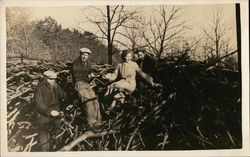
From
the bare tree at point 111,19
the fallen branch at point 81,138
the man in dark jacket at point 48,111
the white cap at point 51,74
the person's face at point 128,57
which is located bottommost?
the fallen branch at point 81,138

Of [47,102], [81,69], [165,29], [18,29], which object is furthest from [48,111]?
[165,29]

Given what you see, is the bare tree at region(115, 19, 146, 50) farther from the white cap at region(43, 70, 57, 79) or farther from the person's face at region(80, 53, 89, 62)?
the white cap at region(43, 70, 57, 79)

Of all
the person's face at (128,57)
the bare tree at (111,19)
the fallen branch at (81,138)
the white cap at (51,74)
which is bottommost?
the fallen branch at (81,138)

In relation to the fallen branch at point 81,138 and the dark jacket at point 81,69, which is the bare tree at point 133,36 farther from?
the fallen branch at point 81,138

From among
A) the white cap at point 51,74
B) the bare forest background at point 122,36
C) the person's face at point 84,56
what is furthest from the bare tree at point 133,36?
the white cap at point 51,74

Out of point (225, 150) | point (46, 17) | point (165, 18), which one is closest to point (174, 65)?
point (165, 18)

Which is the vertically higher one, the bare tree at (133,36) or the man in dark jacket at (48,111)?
the bare tree at (133,36)

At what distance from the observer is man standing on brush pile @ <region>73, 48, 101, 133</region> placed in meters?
0.91

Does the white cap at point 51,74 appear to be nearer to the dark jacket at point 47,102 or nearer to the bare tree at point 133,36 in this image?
the dark jacket at point 47,102

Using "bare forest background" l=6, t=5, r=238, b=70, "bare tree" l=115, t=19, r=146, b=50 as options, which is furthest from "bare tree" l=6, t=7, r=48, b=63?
"bare tree" l=115, t=19, r=146, b=50

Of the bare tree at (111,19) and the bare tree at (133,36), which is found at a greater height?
the bare tree at (111,19)

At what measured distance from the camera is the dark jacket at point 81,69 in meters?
0.92

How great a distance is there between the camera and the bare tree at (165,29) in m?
0.92

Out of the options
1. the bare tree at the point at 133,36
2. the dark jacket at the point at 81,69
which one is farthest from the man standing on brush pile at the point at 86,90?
the bare tree at the point at 133,36
